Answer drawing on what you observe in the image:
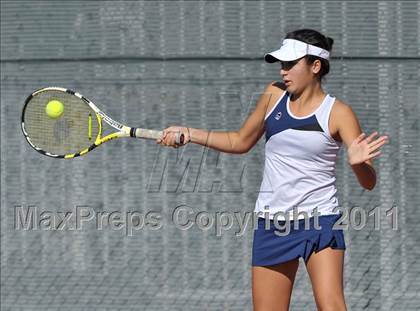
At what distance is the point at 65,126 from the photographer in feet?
15.1

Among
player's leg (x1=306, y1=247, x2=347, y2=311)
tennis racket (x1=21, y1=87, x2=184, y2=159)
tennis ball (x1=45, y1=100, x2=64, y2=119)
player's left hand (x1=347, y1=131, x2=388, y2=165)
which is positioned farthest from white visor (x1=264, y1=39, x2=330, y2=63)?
tennis ball (x1=45, y1=100, x2=64, y2=119)

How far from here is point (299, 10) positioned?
16.4 ft

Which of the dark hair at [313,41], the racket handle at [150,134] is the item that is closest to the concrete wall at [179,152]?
the racket handle at [150,134]

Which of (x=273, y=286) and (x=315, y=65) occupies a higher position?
(x=315, y=65)

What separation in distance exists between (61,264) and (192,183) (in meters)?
0.82

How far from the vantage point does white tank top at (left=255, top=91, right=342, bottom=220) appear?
3.77 m

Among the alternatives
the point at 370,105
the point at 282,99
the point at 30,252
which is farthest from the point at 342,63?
the point at 30,252

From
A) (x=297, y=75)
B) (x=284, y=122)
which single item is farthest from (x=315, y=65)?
(x=284, y=122)

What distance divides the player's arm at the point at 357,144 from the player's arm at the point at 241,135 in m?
0.31

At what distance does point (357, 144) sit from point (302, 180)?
316 mm

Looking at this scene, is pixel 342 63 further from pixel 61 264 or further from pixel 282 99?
pixel 61 264

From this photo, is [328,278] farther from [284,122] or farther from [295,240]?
[284,122]

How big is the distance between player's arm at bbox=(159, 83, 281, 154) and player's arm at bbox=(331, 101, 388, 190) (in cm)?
31

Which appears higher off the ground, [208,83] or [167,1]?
[167,1]
